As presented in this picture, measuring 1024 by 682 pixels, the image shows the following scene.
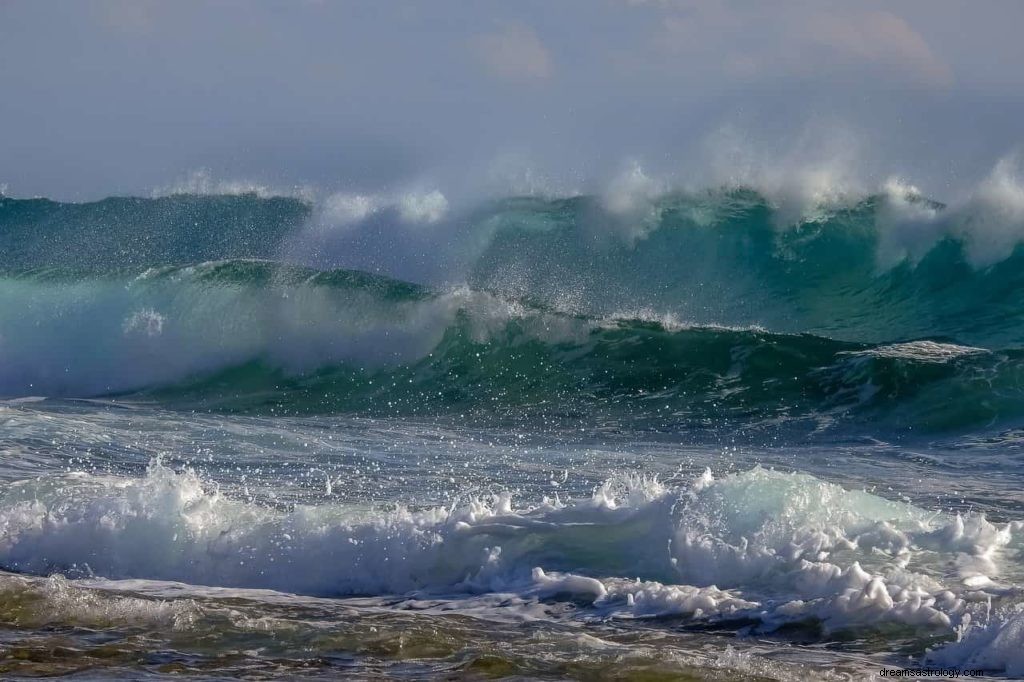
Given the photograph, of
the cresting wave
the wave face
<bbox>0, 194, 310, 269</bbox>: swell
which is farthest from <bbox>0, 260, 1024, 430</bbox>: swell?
the cresting wave

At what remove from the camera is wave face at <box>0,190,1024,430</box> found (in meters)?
13.7

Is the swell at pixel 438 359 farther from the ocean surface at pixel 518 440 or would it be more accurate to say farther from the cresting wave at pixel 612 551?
the cresting wave at pixel 612 551

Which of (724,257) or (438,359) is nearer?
(438,359)

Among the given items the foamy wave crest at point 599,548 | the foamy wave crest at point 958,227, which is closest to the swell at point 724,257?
the foamy wave crest at point 958,227

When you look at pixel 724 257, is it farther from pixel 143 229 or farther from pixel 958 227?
pixel 143 229

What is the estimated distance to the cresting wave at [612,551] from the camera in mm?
5770

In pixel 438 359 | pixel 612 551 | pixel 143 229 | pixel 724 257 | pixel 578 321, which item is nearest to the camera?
pixel 612 551

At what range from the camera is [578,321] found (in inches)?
647

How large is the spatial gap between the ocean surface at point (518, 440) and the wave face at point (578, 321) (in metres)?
0.06

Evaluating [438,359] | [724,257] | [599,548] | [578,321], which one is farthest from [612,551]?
[724,257]

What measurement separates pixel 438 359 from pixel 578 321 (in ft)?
6.04

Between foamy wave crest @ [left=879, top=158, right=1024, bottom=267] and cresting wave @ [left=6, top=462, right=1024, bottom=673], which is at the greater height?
foamy wave crest @ [left=879, top=158, right=1024, bottom=267]

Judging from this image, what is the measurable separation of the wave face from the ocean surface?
0.06 m

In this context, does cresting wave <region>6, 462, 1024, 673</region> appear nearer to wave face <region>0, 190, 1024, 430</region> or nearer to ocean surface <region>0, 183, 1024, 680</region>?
ocean surface <region>0, 183, 1024, 680</region>
